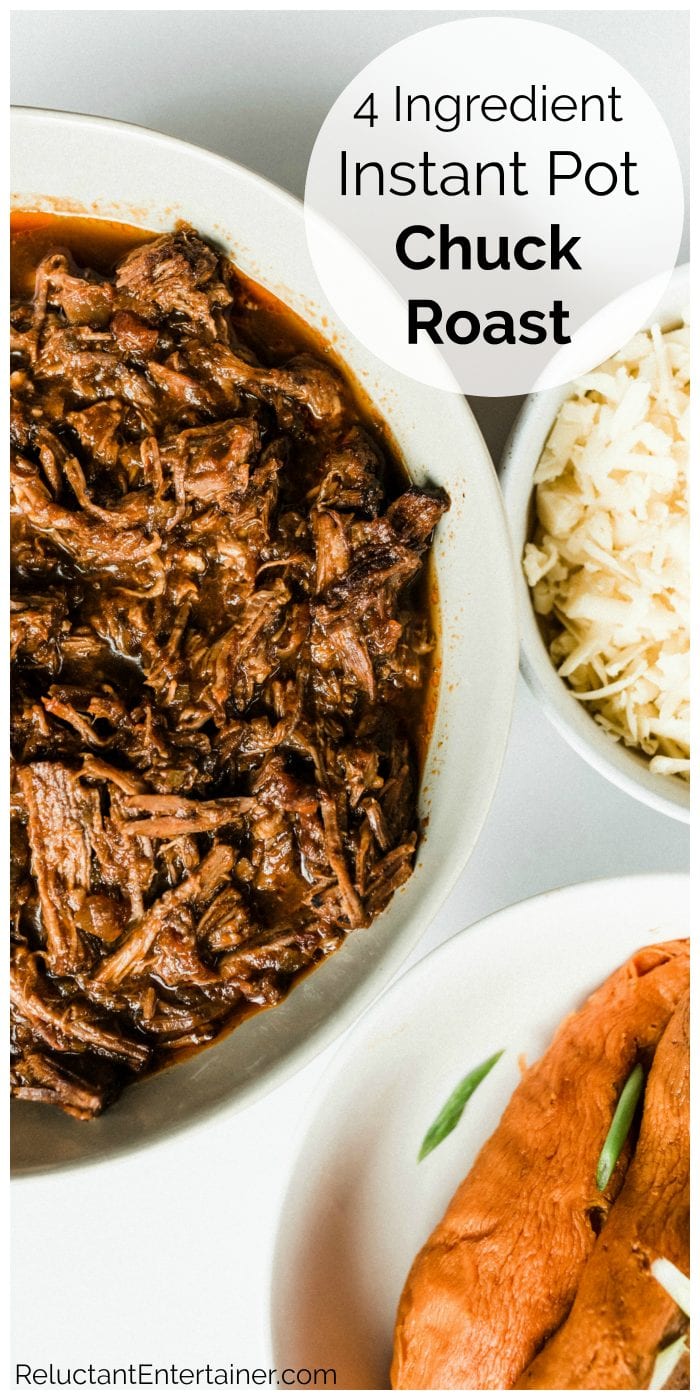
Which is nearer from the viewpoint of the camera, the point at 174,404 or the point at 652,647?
the point at 174,404

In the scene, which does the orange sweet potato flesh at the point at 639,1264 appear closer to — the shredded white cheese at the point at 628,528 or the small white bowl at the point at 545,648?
the small white bowl at the point at 545,648

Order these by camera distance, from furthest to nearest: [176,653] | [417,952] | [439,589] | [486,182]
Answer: [417,952], [486,182], [439,589], [176,653]

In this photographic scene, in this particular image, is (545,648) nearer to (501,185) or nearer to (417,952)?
(417,952)

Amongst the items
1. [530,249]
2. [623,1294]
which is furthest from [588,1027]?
[530,249]

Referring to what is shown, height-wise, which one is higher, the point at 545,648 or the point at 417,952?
the point at 545,648

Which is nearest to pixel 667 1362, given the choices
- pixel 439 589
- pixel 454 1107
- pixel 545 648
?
pixel 454 1107

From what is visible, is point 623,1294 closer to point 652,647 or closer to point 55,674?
point 652,647

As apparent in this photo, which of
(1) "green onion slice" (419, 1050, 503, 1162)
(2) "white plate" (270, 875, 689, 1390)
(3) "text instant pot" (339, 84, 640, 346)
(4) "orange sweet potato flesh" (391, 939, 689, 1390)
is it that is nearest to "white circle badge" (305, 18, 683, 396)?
(3) "text instant pot" (339, 84, 640, 346)
